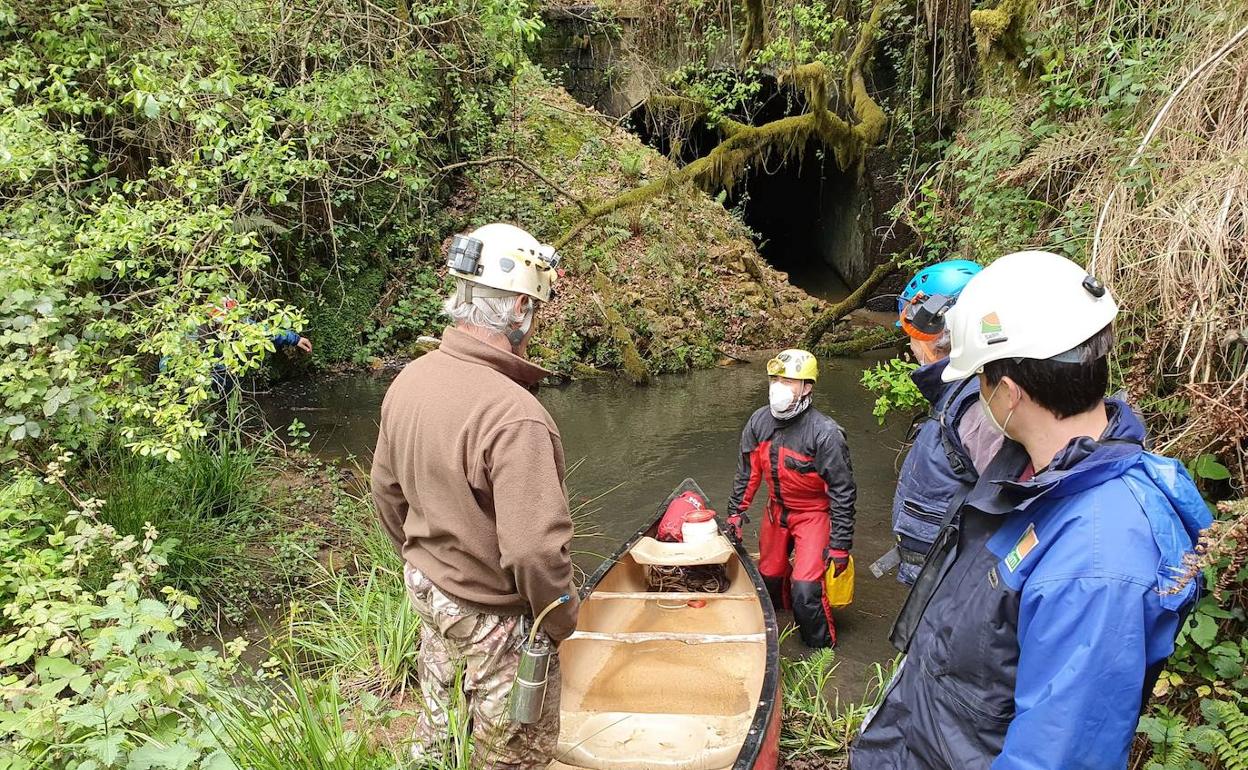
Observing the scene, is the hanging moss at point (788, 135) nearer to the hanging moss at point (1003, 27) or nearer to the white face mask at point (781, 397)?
the hanging moss at point (1003, 27)

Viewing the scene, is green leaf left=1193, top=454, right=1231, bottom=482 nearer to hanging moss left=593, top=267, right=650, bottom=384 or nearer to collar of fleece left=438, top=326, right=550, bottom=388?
collar of fleece left=438, top=326, right=550, bottom=388

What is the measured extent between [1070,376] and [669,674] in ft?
10.3

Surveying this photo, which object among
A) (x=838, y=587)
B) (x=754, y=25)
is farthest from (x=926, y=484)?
(x=754, y=25)

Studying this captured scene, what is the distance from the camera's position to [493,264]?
2561 mm

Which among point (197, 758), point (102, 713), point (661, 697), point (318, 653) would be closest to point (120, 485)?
point (318, 653)

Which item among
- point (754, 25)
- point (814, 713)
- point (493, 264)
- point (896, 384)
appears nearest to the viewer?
point (493, 264)

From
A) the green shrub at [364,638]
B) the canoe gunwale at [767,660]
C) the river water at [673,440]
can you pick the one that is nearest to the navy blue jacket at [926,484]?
the canoe gunwale at [767,660]

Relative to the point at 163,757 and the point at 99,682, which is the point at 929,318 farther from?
the point at 99,682

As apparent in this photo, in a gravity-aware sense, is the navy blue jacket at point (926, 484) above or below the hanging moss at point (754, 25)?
below

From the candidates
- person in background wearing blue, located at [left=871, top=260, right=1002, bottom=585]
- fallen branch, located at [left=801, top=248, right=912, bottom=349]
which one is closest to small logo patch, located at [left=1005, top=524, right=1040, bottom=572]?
person in background wearing blue, located at [left=871, top=260, right=1002, bottom=585]

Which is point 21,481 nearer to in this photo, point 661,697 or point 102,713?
point 102,713

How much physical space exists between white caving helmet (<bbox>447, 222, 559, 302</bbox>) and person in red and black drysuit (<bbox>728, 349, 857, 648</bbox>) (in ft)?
8.57

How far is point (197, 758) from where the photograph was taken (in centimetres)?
234

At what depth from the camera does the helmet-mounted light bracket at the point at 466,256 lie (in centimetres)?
252
